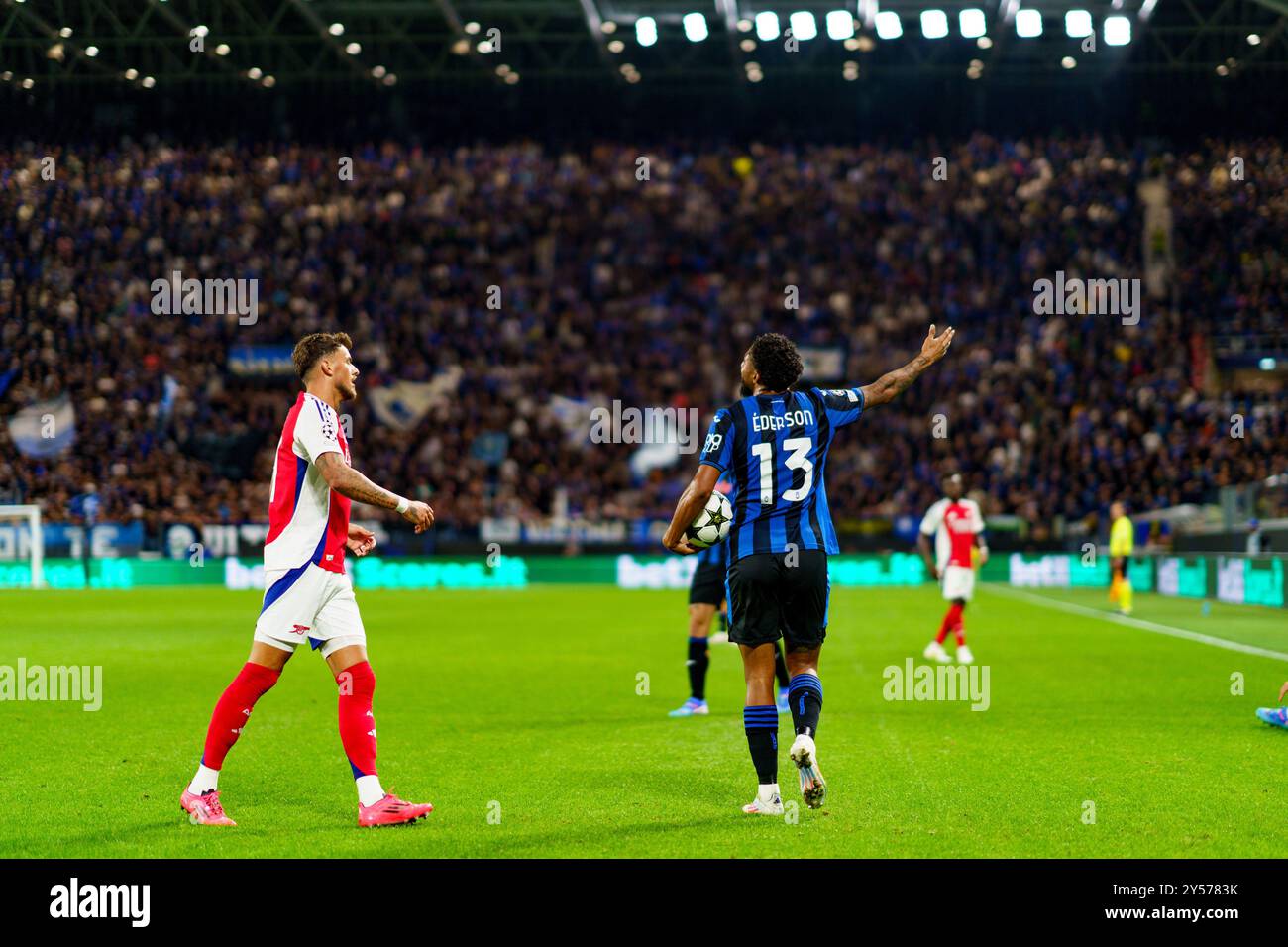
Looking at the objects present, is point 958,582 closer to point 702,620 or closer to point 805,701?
point 702,620

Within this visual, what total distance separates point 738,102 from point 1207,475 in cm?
2030

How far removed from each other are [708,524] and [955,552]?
1029cm

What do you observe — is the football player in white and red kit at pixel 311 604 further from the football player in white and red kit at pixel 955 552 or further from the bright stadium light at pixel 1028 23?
the bright stadium light at pixel 1028 23

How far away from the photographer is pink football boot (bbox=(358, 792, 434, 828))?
720 centimetres

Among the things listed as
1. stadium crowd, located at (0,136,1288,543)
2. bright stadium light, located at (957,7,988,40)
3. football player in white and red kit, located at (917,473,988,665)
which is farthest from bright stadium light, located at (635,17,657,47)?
football player in white and red kit, located at (917,473,988,665)

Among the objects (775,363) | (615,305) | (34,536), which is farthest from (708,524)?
(615,305)

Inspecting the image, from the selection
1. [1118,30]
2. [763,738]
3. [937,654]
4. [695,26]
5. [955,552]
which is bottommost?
[937,654]

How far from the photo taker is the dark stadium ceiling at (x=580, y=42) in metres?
38.3

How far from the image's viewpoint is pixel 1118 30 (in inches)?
1363

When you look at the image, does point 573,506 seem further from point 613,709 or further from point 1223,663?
point 613,709

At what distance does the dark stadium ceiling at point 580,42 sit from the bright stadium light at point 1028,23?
0.23ft

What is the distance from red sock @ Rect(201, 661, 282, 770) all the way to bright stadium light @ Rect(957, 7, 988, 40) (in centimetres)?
3190

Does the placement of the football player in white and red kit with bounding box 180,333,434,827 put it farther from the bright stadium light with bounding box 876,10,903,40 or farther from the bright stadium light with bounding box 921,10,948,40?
the bright stadium light with bounding box 921,10,948,40

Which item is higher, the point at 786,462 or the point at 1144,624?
the point at 786,462
